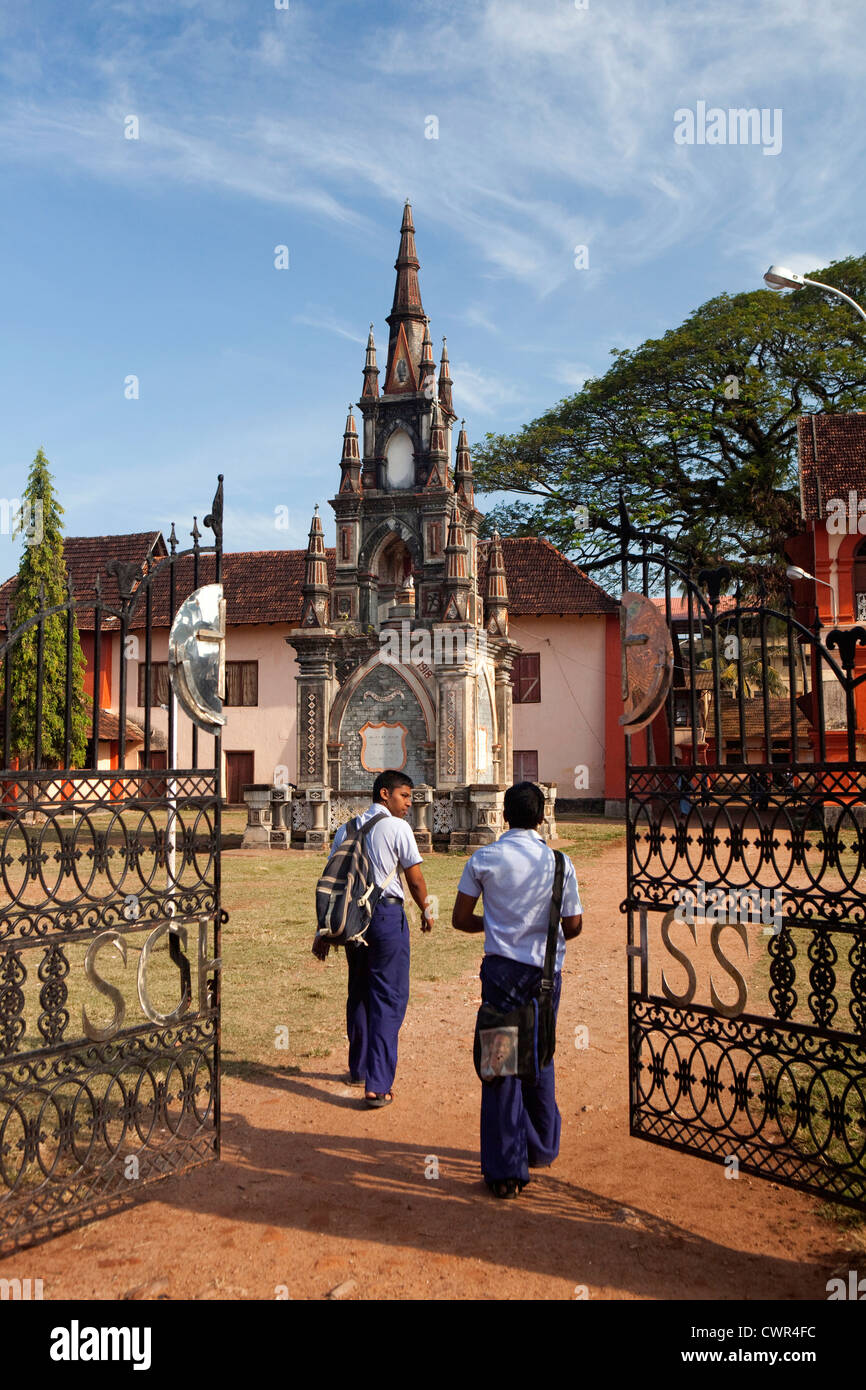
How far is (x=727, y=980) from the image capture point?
9750 millimetres

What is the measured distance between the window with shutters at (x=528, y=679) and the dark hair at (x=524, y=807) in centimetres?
2765

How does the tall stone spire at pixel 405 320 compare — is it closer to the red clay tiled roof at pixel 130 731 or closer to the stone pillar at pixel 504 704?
the stone pillar at pixel 504 704

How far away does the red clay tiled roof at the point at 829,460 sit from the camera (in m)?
25.0

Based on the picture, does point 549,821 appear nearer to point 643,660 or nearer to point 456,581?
point 456,581

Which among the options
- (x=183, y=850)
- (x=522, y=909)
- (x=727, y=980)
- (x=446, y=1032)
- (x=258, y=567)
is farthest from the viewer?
(x=258, y=567)

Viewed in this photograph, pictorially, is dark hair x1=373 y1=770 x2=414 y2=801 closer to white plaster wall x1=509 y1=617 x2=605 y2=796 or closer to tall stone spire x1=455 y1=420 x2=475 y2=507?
tall stone spire x1=455 y1=420 x2=475 y2=507

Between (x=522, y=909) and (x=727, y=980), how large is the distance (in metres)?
5.91

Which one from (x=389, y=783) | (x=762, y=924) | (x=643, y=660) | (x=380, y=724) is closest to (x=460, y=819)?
(x=380, y=724)

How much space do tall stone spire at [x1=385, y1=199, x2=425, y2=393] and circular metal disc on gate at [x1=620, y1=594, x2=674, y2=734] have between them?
18059 millimetres

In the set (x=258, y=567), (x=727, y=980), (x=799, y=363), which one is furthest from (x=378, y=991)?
(x=258, y=567)

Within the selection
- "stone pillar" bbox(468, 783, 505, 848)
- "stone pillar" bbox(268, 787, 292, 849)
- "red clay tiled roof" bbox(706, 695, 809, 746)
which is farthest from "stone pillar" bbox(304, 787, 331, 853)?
"red clay tiled roof" bbox(706, 695, 809, 746)

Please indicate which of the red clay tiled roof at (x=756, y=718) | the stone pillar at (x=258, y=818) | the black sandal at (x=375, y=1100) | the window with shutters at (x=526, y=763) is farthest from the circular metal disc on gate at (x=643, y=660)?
the window with shutters at (x=526, y=763)

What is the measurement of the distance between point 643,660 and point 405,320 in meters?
19.4

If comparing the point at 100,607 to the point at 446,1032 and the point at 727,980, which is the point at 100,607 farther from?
the point at 727,980
